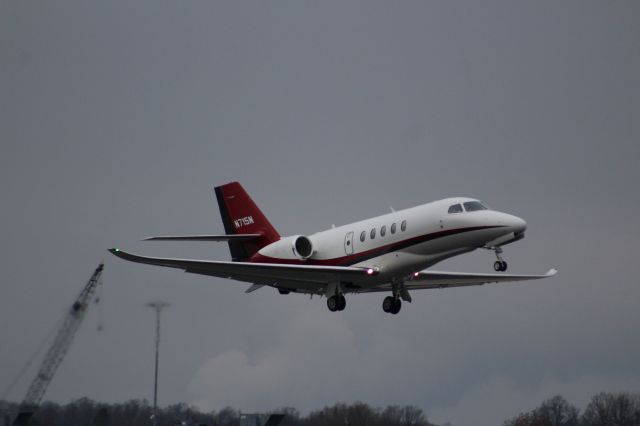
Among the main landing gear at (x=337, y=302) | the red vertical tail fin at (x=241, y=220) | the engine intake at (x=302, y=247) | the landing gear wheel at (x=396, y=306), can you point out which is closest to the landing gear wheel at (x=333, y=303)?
the main landing gear at (x=337, y=302)

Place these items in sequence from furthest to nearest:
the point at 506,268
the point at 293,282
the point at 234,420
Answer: the point at 234,420 → the point at 293,282 → the point at 506,268

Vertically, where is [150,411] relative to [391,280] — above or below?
below

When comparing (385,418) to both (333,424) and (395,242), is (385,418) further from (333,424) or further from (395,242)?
(395,242)

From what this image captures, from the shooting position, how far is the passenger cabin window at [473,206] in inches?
1726

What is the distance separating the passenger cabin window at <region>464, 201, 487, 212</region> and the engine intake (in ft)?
22.7

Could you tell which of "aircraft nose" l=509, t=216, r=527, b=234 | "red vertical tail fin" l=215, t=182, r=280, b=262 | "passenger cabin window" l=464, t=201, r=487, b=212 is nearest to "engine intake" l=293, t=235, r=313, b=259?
"red vertical tail fin" l=215, t=182, r=280, b=262

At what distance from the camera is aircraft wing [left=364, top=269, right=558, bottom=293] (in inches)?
1944

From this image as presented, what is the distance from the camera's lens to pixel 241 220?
174 ft

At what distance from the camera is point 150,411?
166ft

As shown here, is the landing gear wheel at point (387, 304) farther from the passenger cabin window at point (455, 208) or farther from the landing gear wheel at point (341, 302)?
the passenger cabin window at point (455, 208)

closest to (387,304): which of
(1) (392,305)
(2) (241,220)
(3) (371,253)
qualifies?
(1) (392,305)

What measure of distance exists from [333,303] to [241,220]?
7.82 m

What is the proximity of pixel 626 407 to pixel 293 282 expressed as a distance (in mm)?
20836

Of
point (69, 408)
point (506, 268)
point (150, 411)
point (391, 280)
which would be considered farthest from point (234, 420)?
point (506, 268)
